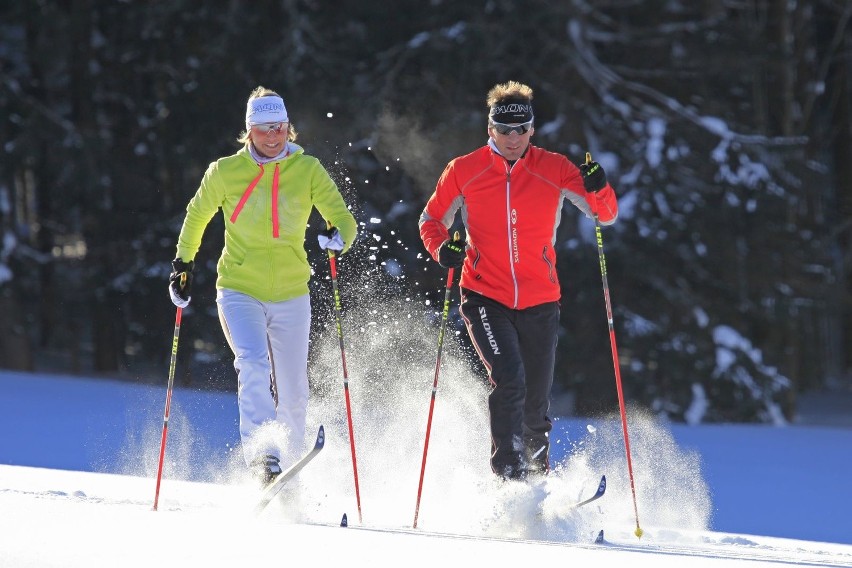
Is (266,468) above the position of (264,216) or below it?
below

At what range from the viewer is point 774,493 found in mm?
8172

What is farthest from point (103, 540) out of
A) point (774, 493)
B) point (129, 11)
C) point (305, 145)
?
point (129, 11)

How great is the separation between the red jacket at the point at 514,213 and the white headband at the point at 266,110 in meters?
0.81

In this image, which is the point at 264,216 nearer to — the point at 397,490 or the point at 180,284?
the point at 180,284

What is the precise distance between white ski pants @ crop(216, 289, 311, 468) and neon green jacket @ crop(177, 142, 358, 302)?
8 cm

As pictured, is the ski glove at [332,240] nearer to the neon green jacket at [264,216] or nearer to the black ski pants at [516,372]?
the neon green jacket at [264,216]

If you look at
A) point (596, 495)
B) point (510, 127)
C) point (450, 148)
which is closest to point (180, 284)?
point (510, 127)

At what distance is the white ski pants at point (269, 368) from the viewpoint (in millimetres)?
5887

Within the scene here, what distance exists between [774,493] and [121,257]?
976 centimetres

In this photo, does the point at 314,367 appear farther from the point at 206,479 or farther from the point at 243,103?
the point at 243,103

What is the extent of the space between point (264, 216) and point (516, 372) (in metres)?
1.32

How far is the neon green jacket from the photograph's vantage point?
5.95 metres

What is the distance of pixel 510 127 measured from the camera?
5.96 m

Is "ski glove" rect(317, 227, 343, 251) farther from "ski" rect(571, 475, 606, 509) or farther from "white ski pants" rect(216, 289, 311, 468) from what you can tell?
"ski" rect(571, 475, 606, 509)
